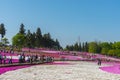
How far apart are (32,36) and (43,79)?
15563cm

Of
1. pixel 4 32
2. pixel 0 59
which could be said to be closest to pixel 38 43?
pixel 4 32

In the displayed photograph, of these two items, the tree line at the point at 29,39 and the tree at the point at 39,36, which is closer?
the tree line at the point at 29,39

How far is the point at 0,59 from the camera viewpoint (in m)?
47.4

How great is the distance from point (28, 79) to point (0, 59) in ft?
55.5

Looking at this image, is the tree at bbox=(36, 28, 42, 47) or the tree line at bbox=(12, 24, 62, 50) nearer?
the tree line at bbox=(12, 24, 62, 50)

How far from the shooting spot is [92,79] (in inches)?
1356

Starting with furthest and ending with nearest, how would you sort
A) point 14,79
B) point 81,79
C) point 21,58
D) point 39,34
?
point 39,34
point 21,58
point 81,79
point 14,79

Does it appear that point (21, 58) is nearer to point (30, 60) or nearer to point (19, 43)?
point (30, 60)

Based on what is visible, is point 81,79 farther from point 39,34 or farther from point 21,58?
point 39,34

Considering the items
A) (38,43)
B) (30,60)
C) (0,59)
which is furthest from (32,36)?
(0,59)

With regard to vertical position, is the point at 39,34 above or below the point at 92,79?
above

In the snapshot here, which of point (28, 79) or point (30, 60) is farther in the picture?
point (30, 60)

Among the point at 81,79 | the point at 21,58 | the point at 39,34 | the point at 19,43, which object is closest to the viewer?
the point at 81,79

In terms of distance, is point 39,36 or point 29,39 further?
point 39,36
